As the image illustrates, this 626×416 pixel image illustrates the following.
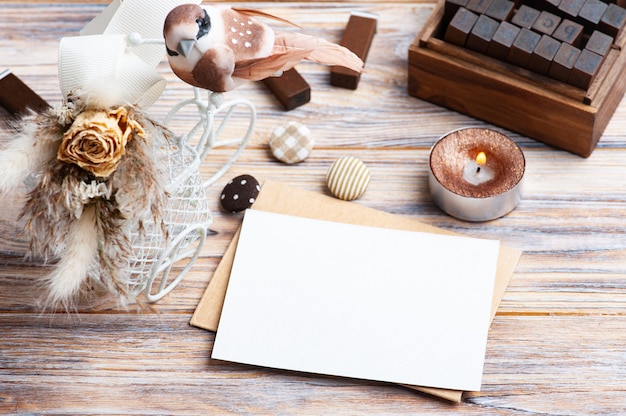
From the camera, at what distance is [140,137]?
0.71 m

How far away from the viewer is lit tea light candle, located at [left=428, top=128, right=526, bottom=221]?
968mm

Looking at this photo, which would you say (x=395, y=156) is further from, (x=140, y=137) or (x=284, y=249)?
(x=140, y=137)

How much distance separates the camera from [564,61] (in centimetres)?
96

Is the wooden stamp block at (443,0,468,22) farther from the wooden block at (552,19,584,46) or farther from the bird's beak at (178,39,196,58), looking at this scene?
the bird's beak at (178,39,196,58)

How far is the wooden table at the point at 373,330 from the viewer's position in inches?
35.3

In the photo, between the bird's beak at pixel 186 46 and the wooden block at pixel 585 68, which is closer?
the bird's beak at pixel 186 46

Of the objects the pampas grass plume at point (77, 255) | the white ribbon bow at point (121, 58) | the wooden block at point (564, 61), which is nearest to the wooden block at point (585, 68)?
the wooden block at point (564, 61)

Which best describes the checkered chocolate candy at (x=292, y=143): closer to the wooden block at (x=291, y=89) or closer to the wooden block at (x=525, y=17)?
the wooden block at (x=291, y=89)

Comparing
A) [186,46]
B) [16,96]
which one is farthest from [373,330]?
[16,96]

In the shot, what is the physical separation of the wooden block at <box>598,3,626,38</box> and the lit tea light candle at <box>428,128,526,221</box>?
188 mm

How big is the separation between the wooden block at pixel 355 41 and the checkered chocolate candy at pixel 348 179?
0.44ft

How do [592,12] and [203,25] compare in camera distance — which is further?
[592,12]

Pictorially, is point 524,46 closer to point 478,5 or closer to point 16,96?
point 478,5

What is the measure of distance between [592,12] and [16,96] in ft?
2.54
